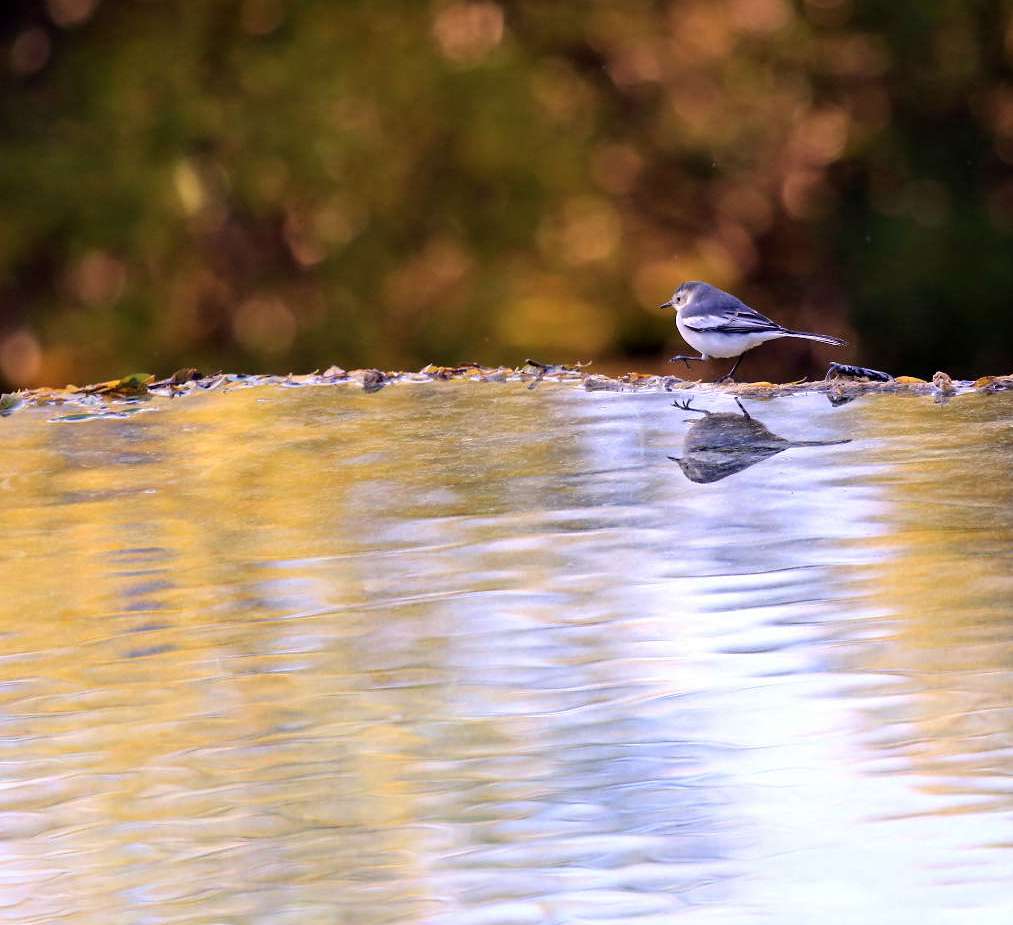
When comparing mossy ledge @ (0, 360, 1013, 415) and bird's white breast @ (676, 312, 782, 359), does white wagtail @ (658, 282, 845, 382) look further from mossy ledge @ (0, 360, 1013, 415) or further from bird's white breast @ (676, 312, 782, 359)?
mossy ledge @ (0, 360, 1013, 415)

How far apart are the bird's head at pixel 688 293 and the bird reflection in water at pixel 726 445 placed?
4.09ft

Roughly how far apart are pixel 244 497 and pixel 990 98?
14.7ft

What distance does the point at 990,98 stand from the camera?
6.91m

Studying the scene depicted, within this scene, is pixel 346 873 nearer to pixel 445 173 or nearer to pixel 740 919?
pixel 740 919

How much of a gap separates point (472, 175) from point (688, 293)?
192 cm

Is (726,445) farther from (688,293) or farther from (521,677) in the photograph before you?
(688,293)

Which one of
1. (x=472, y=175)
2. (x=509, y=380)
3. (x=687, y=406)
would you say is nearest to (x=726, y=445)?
(x=687, y=406)

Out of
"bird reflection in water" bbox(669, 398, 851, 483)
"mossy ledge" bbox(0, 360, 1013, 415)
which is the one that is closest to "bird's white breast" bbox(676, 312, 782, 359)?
"mossy ledge" bbox(0, 360, 1013, 415)

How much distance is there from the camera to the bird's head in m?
5.08

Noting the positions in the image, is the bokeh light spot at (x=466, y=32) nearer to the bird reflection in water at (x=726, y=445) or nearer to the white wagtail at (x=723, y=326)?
the white wagtail at (x=723, y=326)

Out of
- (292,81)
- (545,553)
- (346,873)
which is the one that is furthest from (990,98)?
(346,873)

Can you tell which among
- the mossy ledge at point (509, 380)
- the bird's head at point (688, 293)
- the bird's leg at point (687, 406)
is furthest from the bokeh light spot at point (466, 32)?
the bird's leg at point (687, 406)

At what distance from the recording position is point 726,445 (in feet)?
11.7

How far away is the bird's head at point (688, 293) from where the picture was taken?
5078mm
